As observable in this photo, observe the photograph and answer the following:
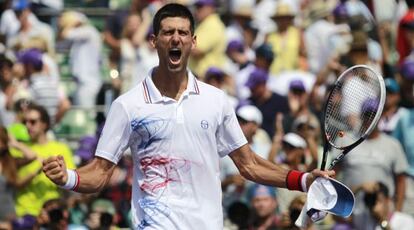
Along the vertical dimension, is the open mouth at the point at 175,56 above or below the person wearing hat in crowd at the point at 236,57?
above

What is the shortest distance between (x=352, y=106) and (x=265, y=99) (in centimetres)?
624

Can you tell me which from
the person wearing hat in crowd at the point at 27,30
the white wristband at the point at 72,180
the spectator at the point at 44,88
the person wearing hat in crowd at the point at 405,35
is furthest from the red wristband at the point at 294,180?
the person wearing hat in crowd at the point at 27,30

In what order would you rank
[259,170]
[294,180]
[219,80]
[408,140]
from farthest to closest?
1. [219,80]
2. [408,140]
3. [259,170]
4. [294,180]

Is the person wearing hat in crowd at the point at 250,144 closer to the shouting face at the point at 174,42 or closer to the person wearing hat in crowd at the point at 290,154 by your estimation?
the person wearing hat in crowd at the point at 290,154

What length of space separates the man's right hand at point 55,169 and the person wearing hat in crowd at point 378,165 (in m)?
5.33

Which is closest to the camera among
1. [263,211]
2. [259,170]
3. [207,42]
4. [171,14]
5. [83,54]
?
[171,14]

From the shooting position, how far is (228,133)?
8.27 meters

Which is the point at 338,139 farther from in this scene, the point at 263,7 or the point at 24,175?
the point at 263,7

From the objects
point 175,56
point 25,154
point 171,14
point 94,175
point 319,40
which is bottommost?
point 319,40

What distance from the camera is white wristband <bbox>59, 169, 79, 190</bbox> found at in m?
7.91

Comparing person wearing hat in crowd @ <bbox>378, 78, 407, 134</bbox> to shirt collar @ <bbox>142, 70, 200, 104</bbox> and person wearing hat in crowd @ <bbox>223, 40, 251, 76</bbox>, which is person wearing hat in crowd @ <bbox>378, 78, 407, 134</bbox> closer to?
person wearing hat in crowd @ <bbox>223, 40, 251, 76</bbox>

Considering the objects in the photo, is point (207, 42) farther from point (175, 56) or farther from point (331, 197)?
point (331, 197)

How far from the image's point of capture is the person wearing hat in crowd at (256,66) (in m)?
15.7

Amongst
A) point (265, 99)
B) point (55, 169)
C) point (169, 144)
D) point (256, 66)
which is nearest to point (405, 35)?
point (256, 66)
